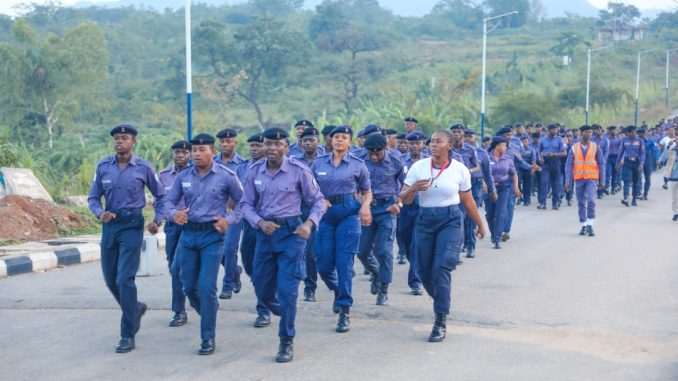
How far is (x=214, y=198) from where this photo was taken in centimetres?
791

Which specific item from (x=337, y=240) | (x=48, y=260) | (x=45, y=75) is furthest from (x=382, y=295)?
(x=45, y=75)

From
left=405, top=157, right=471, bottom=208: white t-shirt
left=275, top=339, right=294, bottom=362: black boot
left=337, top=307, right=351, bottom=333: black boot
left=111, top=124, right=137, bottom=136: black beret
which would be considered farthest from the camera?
left=337, top=307, right=351, bottom=333: black boot

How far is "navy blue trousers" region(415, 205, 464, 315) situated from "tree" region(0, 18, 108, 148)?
3028cm

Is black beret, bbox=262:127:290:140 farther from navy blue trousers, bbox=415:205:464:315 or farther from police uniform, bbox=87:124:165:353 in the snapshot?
navy blue trousers, bbox=415:205:464:315

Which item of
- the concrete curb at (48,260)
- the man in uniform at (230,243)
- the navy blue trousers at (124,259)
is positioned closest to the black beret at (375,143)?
the man in uniform at (230,243)

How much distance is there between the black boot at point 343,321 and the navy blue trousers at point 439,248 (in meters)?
0.77

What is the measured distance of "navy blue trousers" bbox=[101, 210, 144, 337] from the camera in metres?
7.89

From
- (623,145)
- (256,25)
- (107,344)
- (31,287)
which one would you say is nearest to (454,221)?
(107,344)

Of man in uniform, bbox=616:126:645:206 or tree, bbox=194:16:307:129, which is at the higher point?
tree, bbox=194:16:307:129

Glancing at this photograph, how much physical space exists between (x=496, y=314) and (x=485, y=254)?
448cm

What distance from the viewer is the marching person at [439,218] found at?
26.8 ft

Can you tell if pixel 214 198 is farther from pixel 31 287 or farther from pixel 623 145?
pixel 623 145

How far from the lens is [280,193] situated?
7.77 metres

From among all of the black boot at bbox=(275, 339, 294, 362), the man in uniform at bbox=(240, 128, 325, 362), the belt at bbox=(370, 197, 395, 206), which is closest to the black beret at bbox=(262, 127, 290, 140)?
the man in uniform at bbox=(240, 128, 325, 362)
